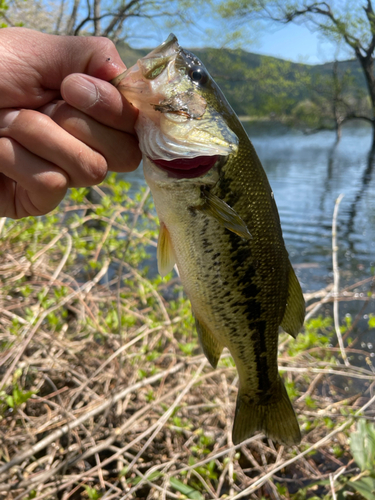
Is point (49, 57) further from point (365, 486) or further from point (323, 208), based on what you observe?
point (323, 208)

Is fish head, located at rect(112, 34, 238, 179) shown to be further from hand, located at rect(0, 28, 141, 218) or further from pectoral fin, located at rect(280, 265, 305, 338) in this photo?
pectoral fin, located at rect(280, 265, 305, 338)

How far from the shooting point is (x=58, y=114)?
1.37 metres

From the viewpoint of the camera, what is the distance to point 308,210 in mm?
10047

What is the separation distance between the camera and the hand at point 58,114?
130cm

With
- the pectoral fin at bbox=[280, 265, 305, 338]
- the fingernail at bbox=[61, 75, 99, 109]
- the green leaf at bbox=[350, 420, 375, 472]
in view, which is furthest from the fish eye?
the green leaf at bbox=[350, 420, 375, 472]

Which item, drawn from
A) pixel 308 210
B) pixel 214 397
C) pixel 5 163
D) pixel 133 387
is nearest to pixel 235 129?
pixel 5 163

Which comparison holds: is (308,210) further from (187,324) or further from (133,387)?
(133,387)

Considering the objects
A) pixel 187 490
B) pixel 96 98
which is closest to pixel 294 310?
pixel 96 98

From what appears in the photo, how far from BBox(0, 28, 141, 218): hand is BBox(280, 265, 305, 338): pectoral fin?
1.07 meters

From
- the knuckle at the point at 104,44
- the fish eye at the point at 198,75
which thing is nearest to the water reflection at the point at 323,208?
the fish eye at the point at 198,75

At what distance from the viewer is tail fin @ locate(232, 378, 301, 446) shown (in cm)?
182

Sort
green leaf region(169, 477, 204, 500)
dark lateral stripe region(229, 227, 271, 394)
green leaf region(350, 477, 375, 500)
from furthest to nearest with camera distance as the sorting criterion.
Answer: green leaf region(169, 477, 204, 500) → green leaf region(350, 477, 375, 500) → dark lateral stripe region(229, 227, 271, 394)

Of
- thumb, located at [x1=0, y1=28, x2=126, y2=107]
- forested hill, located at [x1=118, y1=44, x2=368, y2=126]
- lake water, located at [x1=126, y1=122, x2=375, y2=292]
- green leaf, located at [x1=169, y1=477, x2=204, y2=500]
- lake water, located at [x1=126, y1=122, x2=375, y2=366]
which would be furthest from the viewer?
forested hill, located at [x1=118, y1=44, x2=368, y2=126]

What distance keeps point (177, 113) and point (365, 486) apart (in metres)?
2.49
